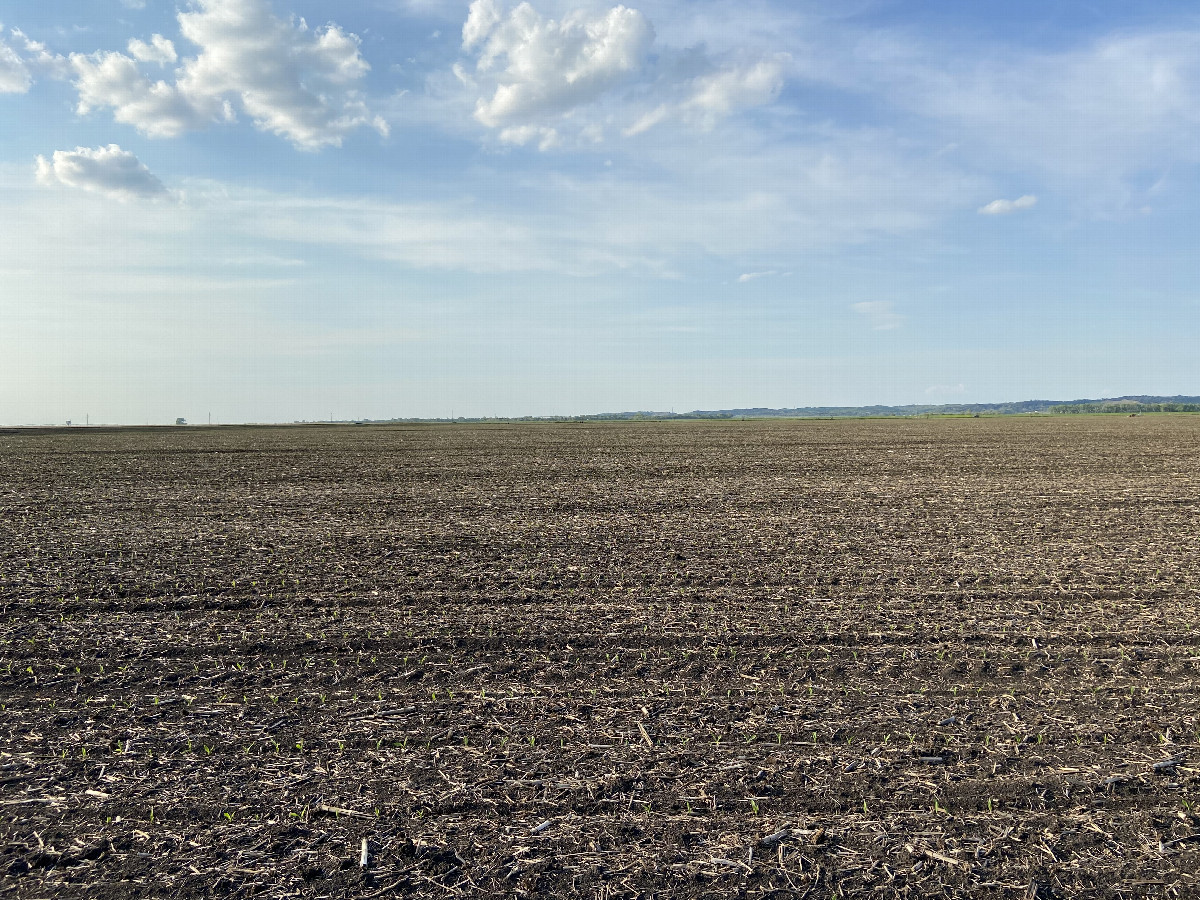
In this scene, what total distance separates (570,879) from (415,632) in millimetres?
5164

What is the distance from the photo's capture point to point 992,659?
8305mm

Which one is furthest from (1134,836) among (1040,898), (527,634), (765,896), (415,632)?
(415,632)

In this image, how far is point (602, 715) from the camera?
6.90 m

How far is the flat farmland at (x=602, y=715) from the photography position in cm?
482

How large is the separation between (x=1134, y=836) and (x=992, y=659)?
3.37 meters

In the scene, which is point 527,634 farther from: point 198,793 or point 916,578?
point 916,578

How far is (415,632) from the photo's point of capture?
30.7 feet

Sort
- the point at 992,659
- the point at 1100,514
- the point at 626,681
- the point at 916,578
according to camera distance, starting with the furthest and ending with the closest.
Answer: the point at 1100,514, the point at 916,578, the point at 992,659, the point at 626,681

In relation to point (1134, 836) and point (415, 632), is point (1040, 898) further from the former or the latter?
point (415, 632)

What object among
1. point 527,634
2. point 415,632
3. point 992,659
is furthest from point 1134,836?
point 415,632

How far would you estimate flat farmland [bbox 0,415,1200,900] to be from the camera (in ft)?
15.8

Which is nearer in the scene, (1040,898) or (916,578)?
(1040,898)

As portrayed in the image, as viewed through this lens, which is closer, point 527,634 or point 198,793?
point 198,793

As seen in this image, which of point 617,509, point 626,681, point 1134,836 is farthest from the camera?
point 617,509
